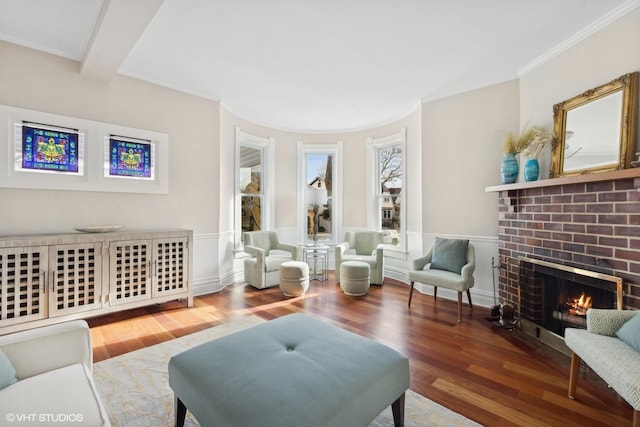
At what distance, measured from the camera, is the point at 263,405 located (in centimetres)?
105

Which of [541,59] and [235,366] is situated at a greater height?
[541,59]

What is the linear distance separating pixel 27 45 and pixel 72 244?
76.8 inches

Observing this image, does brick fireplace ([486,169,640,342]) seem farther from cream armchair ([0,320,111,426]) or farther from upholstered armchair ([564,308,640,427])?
cream armchair ([0,320,111,426])

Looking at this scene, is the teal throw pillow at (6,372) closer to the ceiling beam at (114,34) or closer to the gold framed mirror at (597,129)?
the ceiling beam at (114,34)

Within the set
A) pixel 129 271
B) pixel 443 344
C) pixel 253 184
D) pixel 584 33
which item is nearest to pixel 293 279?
pixel 129 271

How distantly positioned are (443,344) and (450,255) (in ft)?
3.92

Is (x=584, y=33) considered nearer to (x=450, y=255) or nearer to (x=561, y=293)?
(x=561, y=293)

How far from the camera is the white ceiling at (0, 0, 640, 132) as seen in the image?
2178 mm

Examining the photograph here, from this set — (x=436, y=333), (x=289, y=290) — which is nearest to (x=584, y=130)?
(x=436, y=333)

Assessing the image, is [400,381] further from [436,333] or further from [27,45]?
[27,45]

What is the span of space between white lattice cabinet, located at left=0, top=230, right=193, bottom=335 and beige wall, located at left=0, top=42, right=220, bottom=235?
399 mm

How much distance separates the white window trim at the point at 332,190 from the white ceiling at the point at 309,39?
178cm

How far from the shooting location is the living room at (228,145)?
2.64 m

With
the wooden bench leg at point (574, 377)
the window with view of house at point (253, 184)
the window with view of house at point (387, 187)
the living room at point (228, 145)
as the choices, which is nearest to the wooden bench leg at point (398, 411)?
the wooden bench leg at point (574, 377)
